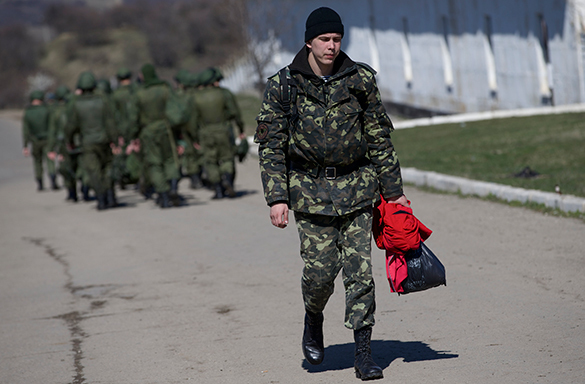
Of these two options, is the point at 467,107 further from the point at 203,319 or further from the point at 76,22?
the point at 76,22

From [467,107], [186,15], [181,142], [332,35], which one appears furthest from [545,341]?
[186,15]

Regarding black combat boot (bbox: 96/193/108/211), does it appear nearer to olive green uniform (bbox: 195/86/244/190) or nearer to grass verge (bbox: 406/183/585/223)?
olive green uniform (bbox: 195/86/244/190)

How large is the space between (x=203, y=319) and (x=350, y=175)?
220cm

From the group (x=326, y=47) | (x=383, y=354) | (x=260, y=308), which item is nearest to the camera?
(x=326, y=47)

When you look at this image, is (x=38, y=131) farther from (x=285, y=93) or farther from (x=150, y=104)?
(x=285, y=93)

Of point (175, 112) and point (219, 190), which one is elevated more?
point (175, 112)

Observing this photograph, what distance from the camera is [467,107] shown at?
93.4ft

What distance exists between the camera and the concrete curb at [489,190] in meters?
9.60

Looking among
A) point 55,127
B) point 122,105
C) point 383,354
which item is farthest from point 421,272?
point 55,127

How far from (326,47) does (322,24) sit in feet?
0.42

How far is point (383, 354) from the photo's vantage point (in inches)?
210

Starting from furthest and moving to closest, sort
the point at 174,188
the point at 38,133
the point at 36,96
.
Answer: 1. the point at 38,133
2. the point at 36,96
3. the point at 174,188

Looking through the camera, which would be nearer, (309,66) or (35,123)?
(309,66)

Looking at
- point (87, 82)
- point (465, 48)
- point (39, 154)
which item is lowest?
point (39, 154)
